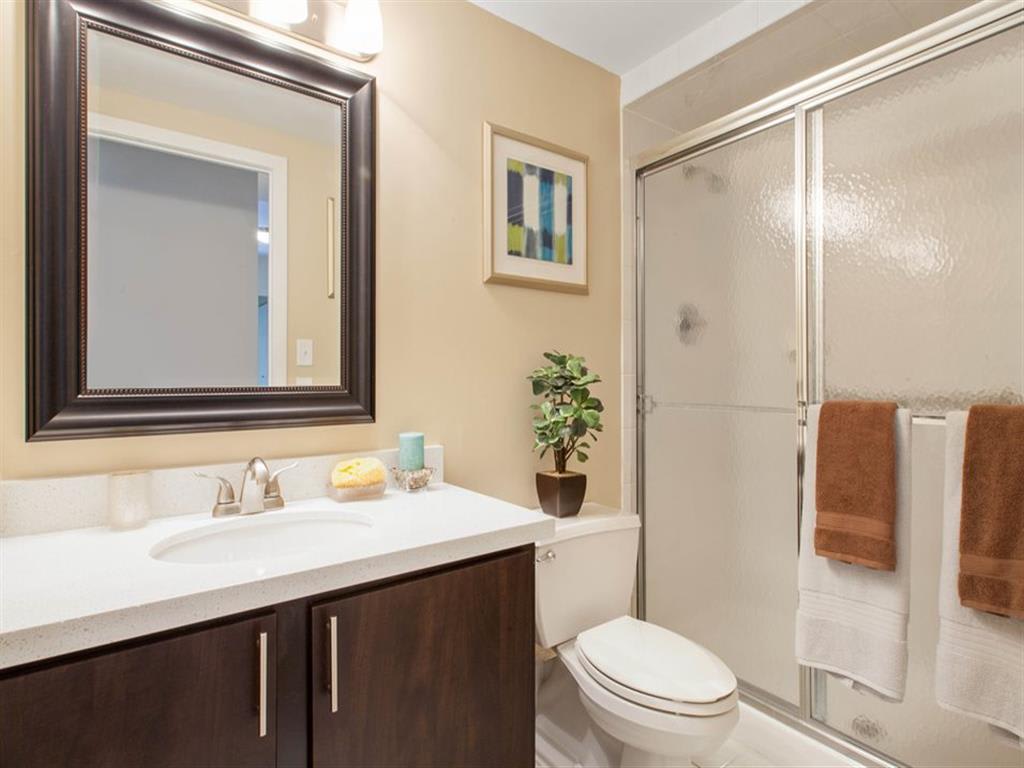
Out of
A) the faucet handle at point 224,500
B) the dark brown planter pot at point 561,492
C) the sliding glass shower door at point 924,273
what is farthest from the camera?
the dark brown planter pot at point 561,492

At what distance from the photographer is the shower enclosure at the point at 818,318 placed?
133 cm

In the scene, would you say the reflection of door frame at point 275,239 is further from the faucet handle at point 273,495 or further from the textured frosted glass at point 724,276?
the textured frosted glass at point 724,276

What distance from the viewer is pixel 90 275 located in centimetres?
113


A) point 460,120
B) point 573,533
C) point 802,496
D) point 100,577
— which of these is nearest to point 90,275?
point 100,577

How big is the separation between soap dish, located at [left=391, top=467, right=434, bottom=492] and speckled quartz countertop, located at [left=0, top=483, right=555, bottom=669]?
20 cm

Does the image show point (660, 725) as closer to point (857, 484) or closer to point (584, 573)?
point (584, 573)

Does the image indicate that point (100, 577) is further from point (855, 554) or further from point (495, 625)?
Answer: point (855, 554)

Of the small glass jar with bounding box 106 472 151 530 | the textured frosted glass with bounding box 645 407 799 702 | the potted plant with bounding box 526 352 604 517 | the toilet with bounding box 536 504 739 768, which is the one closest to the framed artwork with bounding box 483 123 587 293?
the potted plant with bounding box 526 352 604 517

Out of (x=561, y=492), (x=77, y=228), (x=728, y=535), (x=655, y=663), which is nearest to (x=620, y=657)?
(x=655, y=663)

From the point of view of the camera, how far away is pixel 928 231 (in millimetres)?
1404

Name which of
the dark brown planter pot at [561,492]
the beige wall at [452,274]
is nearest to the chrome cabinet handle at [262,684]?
the beige wall at [452,274]

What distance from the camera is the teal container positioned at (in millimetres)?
1455

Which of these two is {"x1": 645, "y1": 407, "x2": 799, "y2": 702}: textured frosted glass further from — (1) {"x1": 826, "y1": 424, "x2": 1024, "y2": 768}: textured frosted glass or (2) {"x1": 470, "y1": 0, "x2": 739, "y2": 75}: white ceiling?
(2) {"x1": 470, "y1": 0, "x2": 739, "y2": 75}: white ceiling

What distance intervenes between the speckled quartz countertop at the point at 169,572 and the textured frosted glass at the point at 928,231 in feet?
3.51
